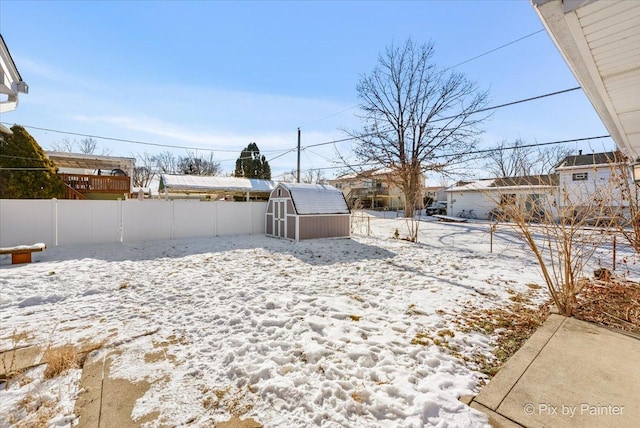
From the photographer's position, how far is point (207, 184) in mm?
17531

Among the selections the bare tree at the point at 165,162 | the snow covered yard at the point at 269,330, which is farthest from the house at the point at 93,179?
the bare tree at the point at 165,162

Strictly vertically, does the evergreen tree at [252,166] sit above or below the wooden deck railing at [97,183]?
above

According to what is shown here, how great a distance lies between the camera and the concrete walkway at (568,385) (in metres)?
1.89

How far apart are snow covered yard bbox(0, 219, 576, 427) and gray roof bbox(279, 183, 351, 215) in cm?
397

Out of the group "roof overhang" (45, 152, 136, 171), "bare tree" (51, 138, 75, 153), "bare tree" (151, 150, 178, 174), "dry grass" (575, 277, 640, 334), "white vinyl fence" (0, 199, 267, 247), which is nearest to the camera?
"dry grass" (575, 277, 640, 334)

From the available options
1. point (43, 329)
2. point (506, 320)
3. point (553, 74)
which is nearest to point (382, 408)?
point (506, 320)

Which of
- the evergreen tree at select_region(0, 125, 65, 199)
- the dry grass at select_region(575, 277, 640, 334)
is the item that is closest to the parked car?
the dry grass at select_region(575, 277, 640, 334)

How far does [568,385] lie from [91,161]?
19895mm

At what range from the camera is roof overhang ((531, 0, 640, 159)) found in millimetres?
1544

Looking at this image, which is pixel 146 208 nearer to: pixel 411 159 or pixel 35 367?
pixel 35 367

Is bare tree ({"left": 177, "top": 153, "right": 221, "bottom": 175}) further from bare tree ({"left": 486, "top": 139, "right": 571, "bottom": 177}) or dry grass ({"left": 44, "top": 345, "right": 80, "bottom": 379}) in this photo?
dry grass ({"left": 44, "top": 345, "right": 80, "bottom": 379})

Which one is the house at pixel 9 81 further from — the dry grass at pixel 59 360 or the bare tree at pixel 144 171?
the bare tree at pixel 144 171

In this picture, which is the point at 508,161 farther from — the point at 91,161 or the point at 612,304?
the point at 91,161

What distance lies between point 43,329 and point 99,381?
1.85m
